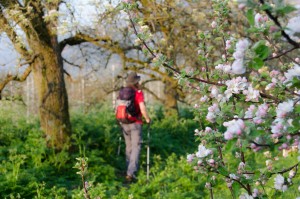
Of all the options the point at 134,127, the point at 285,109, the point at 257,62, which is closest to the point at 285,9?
the point at 257,62

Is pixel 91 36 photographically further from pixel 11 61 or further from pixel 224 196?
pixel 224 196

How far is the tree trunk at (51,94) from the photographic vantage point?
8859mm

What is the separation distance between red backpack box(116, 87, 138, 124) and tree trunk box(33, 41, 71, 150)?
1199mm

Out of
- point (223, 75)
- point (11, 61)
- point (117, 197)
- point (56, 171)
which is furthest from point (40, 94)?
point (223, 75)

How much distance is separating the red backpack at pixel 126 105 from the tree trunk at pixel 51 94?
3.93 ft

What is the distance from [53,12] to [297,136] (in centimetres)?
600

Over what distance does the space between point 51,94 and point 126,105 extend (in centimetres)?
155

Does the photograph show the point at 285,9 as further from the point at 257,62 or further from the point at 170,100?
the point at 170,100

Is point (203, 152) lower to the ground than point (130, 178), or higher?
higher

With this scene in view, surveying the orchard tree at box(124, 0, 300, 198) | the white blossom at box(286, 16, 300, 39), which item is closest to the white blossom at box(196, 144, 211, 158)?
the orchard tree at box(124, 0, 300, 198)

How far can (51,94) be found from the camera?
351 inches

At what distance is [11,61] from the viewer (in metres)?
8.42

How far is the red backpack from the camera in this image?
8.36 m

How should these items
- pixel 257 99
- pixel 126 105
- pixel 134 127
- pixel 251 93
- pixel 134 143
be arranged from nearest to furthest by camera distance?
pixel 251 93 → pixel 257 99 → pixel 126 105 → pixel 134 127 → pixel 134 143
